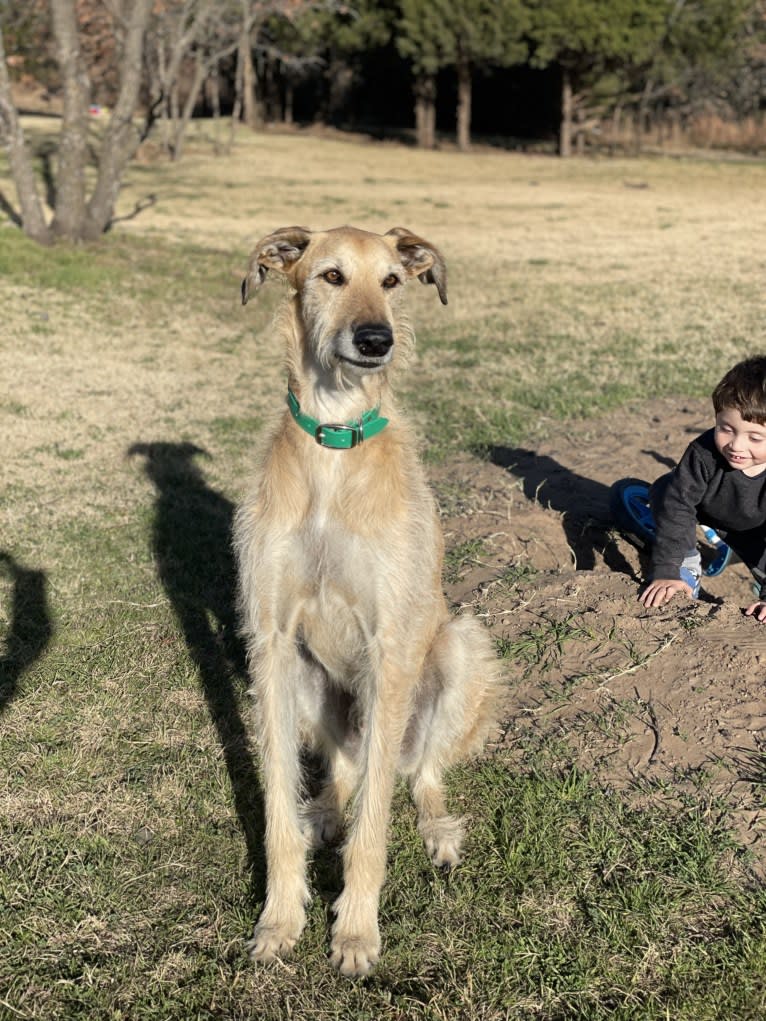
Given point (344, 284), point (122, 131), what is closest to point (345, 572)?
point (344, 284)

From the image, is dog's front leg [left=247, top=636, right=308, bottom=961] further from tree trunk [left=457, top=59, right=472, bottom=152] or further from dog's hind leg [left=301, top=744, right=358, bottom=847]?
tree trunk [left=457, top=59, right=472, bottom=152]

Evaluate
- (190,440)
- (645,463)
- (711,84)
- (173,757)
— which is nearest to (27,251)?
(190,440)

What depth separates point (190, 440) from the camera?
25.6 feet

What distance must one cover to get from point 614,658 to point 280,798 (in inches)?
65.1

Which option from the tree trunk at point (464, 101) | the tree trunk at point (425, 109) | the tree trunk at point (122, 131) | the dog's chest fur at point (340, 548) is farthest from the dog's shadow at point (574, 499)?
the tree trunk at point (425, 109)

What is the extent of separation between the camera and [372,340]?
3.17 meters

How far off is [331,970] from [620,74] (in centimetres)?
3880

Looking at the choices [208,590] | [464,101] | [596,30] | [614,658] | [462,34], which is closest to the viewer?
[614,658]

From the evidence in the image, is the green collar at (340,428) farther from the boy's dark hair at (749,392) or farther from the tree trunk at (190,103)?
the tree trunk at (190,103)

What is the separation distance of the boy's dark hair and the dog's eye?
1997mm

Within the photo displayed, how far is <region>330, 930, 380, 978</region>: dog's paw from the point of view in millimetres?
3010

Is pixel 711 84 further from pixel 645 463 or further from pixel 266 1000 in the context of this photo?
pixel 266 1000

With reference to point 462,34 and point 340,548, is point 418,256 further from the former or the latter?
point 462,34

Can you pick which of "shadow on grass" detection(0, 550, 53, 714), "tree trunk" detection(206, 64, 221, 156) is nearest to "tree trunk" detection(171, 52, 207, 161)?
"tree trunk" detection(206, 64, 221, 156)
